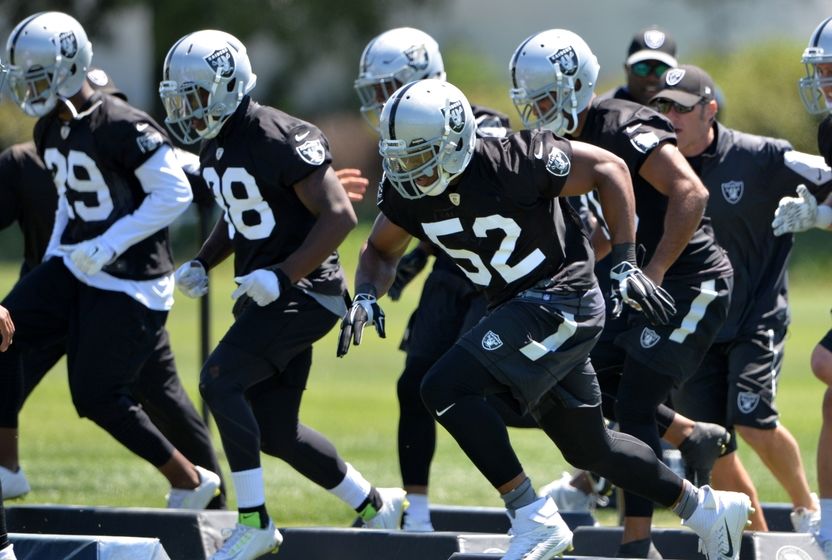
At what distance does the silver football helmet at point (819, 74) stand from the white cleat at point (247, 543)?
2895 mm

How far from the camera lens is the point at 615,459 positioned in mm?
5320

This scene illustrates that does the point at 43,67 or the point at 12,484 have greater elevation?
the point at 43,67

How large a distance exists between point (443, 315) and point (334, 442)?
4.92 meters

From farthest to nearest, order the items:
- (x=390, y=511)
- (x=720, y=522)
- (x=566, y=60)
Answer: (x=390, y=511), (x=566, y=60), (x=720, y=522)

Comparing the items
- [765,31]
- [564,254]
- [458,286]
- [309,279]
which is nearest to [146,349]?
[309,279]

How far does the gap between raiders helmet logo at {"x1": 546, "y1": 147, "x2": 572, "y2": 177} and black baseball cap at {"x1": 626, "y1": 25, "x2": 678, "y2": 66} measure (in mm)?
2862

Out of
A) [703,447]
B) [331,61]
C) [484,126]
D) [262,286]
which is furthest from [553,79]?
[331,61]

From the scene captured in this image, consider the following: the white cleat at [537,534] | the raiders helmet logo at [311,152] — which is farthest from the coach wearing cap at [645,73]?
the white cleat at [537,534]

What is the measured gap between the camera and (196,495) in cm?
682

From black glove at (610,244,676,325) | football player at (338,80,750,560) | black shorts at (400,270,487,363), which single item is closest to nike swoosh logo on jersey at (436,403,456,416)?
football player at (338,80,750,560)

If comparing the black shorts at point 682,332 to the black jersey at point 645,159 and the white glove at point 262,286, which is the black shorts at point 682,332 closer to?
the black jersey at point 645,159

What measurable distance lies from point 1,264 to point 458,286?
2343 cm

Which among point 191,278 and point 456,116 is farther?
point 191,278

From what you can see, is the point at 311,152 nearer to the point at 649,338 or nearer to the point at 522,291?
the point at 522,291
